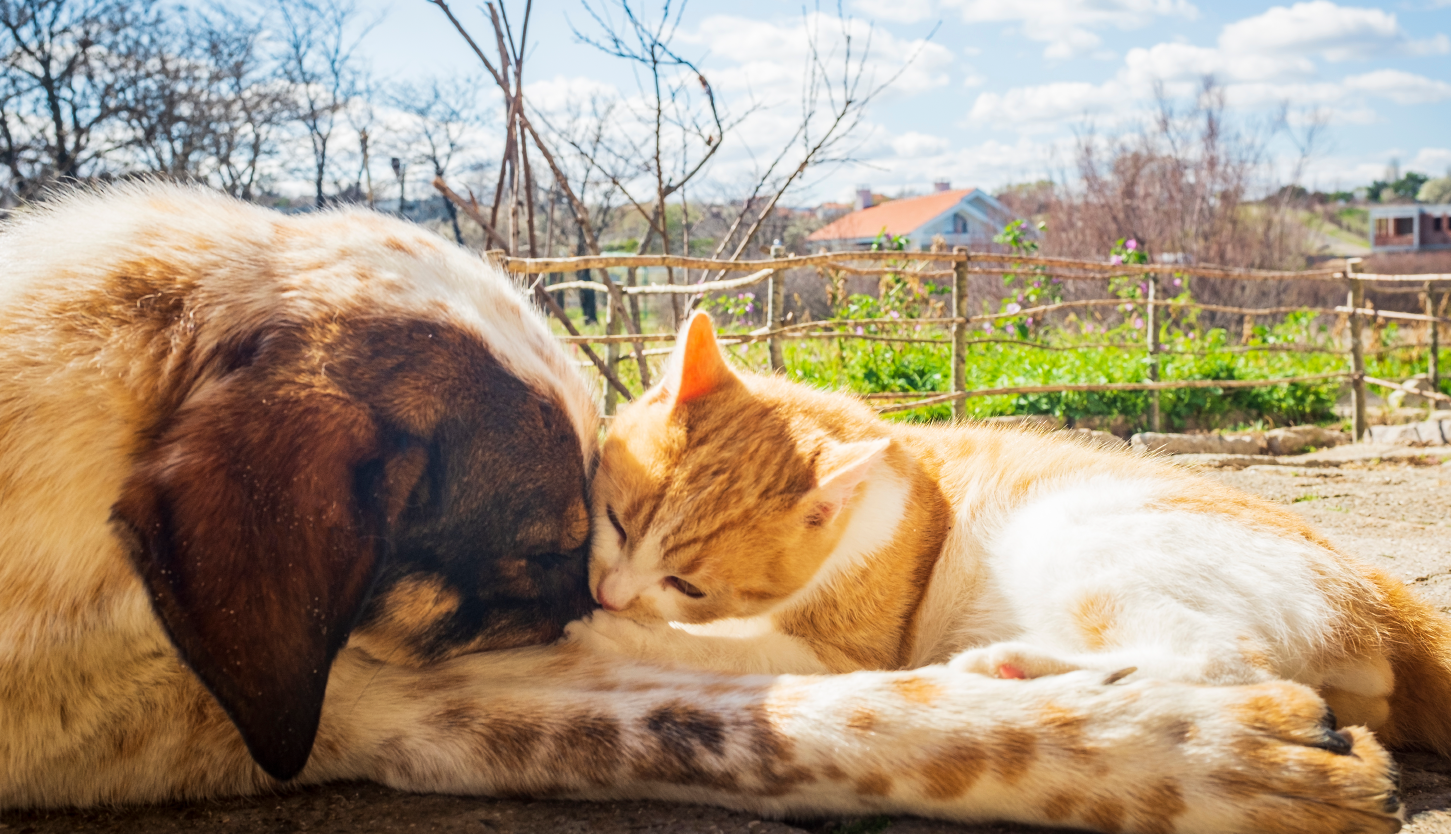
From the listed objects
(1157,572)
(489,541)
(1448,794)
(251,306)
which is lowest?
(1448,794)

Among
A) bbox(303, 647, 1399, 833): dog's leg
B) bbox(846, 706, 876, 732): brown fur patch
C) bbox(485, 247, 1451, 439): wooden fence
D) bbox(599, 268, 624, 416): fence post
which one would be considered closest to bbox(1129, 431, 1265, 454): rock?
bbox(485, 247, 1451, 439): wooden fence

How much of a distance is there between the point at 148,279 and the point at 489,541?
0.72 metres

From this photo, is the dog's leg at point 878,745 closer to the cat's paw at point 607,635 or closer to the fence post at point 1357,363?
the cat's paw at point 607,635

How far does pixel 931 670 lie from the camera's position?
153cm

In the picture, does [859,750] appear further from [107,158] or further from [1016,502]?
[107,158]

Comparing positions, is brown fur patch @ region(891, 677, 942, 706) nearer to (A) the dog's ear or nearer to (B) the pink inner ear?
(A) the dog's ear

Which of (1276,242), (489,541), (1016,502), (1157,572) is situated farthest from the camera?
(1276,242)

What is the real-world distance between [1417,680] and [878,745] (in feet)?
3.96

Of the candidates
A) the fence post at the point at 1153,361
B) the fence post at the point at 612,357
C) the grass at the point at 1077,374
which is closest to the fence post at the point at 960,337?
the grass at the point at 1077,374

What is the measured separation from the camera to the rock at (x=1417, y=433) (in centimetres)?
917

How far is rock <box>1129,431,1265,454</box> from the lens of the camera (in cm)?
816

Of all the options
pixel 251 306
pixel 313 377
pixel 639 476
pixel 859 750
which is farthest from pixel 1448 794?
pixel 251 306

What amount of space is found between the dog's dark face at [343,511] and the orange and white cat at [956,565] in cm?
30

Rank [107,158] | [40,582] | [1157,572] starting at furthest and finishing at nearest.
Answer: [107,158] < [1157,572] < [40,582]
